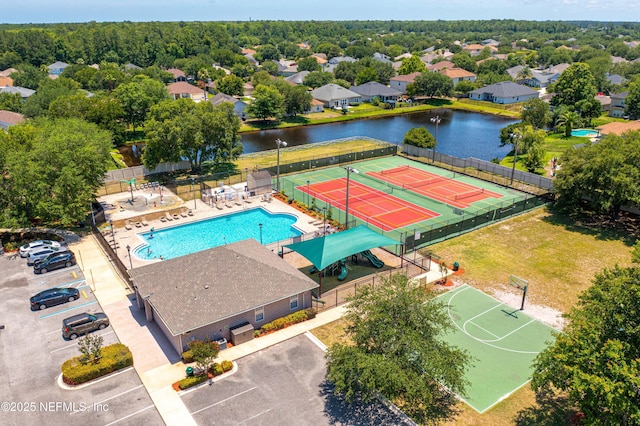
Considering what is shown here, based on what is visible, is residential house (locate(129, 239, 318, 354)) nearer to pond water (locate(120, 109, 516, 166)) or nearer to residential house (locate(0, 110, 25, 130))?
pond water (locate(120, 109, 516, 166))

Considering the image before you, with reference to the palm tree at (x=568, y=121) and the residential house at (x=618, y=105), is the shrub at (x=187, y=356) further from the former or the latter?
the residential house at (x=618, y=105)

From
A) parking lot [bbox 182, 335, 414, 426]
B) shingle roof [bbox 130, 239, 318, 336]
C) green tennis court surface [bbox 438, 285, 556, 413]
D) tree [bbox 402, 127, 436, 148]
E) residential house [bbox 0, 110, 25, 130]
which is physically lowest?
green tennis court surface [bbox 438, 285, 556, 413]

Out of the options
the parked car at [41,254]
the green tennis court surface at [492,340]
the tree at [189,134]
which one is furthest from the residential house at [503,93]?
the parked car at [41,254]

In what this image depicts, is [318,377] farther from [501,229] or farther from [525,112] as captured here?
[525,112]

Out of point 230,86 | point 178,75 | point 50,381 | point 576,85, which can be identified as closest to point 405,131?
point 576,85

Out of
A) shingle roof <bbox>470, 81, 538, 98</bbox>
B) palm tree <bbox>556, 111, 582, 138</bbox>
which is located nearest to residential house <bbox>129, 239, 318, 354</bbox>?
palm tree <bbox>556, 111, 582, 138</bbox>
